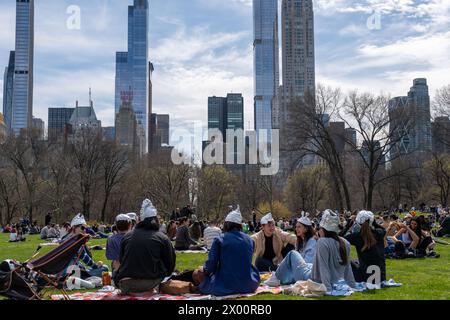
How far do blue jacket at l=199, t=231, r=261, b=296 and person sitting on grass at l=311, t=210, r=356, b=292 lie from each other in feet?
3.69

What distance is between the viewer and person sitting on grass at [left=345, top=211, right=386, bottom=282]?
29.5 ft

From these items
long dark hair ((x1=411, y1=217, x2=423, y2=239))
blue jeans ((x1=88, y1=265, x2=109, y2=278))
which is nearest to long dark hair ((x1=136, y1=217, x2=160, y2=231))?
blue jeans ((x1=88, y1=265, x2=109, y2=278))

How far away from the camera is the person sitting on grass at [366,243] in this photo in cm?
898

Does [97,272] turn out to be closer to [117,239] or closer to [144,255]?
[117,239]

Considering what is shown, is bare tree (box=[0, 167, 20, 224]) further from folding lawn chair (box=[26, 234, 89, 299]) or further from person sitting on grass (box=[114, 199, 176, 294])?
person sitting on grass (box=[114, 199, 176, 294])

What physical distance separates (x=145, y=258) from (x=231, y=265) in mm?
1338

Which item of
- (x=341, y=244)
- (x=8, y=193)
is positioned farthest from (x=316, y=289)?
(x=8, y=193)

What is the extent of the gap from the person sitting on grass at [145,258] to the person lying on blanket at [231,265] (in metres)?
0.68

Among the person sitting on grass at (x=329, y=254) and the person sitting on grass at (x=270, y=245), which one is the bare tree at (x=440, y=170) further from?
the person sitting on grass at (x=329, y=254)

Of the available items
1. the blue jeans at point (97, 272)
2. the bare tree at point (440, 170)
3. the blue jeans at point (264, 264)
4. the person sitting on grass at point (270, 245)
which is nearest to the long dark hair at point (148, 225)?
the person sitting on grass at point (270, 245)
